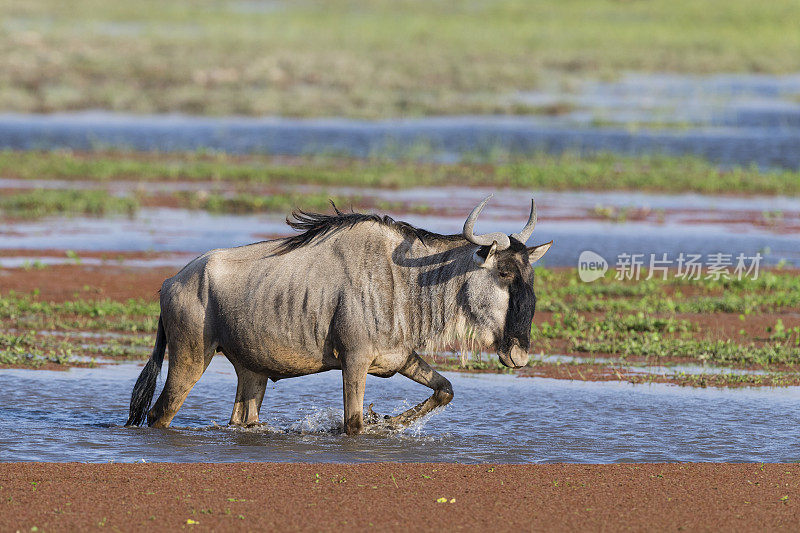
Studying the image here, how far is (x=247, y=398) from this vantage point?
31.1 ft

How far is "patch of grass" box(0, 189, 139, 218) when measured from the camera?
22969 millimetres

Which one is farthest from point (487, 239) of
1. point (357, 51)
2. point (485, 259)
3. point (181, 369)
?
point (357, 51)

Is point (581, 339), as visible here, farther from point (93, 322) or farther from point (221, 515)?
point (221, 515)

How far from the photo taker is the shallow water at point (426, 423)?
8.74 metres

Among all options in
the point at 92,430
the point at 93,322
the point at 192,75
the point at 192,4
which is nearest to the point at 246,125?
the point at 192,75

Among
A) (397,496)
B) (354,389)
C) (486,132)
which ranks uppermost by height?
(486,132)

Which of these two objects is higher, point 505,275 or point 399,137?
point 399,137

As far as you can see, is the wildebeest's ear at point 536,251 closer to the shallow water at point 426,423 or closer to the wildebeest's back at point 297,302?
the wildebeest's back at point 297,302

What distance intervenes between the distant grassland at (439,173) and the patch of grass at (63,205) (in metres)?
3.82

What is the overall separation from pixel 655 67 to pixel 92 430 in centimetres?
5236

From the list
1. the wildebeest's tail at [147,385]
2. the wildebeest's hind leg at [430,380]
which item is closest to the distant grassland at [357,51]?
the wildebeest's tail at [147,385]

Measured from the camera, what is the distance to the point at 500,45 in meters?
64.2

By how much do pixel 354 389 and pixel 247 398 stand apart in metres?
1.00

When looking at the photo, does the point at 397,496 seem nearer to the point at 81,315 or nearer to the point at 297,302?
the point at 297,302
